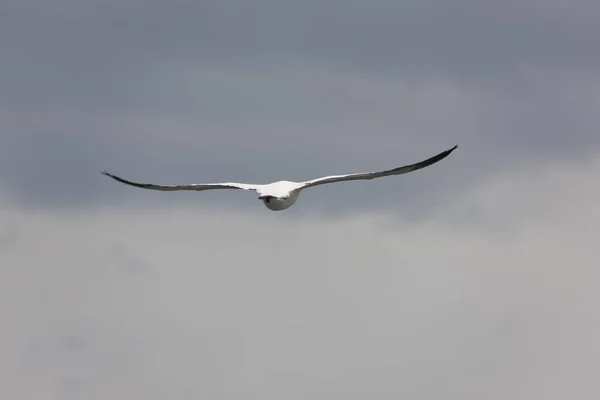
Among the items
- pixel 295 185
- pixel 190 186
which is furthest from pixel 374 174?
pixel 190 186

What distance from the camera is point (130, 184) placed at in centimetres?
12438

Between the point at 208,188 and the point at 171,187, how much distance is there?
2.65 m

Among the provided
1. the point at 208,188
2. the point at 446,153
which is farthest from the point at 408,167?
the point at 208,188

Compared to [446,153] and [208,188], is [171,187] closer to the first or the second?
[208,188]

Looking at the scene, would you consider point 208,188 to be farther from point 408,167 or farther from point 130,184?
point 408,167

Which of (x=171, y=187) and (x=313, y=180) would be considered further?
(x=171, y=187)

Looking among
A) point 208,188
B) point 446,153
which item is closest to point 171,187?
point 208,188

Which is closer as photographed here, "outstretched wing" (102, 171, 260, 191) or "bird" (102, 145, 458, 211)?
"bird" (102, 145, 458, 211)

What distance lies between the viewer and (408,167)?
375 feet

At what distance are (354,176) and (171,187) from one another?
15.3 meters

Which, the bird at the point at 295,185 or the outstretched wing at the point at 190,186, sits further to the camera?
the outstretched wing at the point at 190,186

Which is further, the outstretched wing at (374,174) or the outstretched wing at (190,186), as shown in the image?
the outstretched wing at (190,186)

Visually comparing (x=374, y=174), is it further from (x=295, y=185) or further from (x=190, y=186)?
(x=190, y=186)

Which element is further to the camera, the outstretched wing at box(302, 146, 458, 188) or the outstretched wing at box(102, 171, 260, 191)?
the outstretched wing at box(102, 171, 260, 191)
